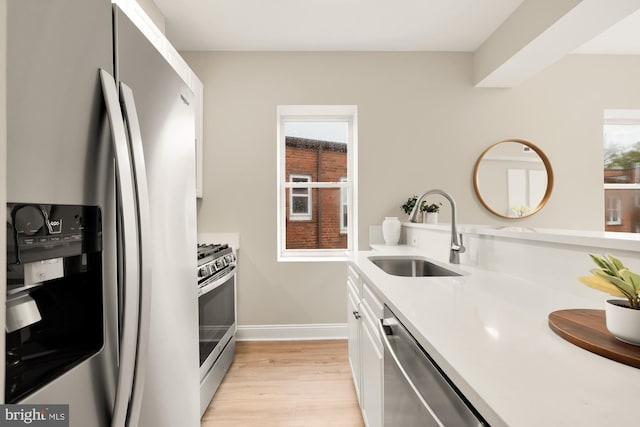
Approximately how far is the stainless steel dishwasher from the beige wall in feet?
6.46

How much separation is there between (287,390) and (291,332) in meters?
0.88

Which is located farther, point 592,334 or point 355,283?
point 355,283

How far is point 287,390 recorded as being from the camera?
2.10 m

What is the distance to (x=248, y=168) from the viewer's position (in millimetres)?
2980

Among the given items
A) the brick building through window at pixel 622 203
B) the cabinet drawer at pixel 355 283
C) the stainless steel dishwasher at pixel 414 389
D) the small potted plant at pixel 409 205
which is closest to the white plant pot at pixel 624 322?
the stainless steel dishwasher at pixel 414 389

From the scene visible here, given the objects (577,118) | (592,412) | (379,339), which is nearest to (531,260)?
(379,339)

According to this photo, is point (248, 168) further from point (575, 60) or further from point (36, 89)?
point (575, 60)

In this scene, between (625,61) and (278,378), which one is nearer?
(278,378)

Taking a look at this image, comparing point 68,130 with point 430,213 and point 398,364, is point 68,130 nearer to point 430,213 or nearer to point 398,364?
point 398,364

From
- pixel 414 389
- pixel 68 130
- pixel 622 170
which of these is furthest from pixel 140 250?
pixel 622 170

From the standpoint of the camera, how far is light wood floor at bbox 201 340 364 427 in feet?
5.94

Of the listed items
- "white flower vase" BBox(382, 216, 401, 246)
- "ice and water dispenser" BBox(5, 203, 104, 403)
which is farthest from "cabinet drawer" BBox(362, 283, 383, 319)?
"white flower vase" BBox(382, 216, 401, 246)

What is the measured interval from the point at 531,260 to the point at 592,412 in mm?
959

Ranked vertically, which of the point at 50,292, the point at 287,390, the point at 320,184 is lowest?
the point at 287,390
